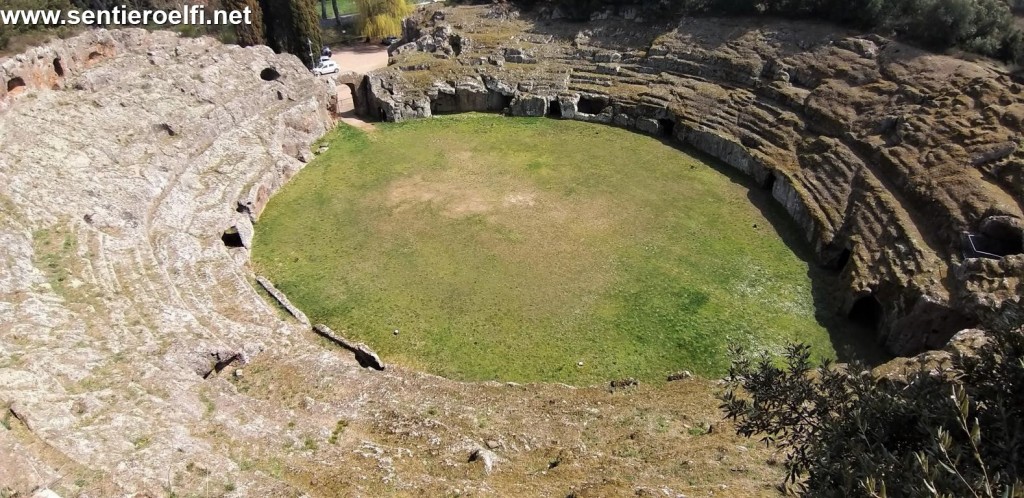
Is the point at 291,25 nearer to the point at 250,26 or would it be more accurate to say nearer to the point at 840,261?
the point at 250,26

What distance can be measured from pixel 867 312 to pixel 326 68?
114 ft

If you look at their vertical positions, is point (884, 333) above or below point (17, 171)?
below

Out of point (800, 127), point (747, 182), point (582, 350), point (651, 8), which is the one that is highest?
point (651, 8)

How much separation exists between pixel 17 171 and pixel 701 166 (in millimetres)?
25733

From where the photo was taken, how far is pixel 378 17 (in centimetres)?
4819

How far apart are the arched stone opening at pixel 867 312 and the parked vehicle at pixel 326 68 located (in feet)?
112

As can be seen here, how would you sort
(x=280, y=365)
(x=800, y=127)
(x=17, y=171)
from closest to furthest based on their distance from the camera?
(x=280, y=365) < (x=17, y=171) < (x=800, y=127)

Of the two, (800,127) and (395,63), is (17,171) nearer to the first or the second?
(395,63)

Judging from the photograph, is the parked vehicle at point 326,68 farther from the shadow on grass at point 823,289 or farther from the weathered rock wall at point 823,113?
the shadow on grass at point 823,289

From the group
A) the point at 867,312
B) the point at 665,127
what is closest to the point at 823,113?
the point at 665,127

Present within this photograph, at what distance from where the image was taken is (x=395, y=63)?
37000 millimetres

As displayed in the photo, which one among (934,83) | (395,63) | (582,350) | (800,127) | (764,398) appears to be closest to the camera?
(764,398)

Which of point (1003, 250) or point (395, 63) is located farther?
point (395, 63)

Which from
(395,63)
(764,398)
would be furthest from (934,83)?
(395,63)
